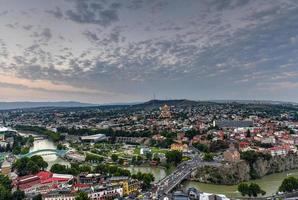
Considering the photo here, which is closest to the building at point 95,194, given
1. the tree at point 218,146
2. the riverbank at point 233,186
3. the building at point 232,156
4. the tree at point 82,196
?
the tree at point 82,196

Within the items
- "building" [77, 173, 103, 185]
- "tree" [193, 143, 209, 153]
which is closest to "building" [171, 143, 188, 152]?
"tree" [193, 143, 209, 153]

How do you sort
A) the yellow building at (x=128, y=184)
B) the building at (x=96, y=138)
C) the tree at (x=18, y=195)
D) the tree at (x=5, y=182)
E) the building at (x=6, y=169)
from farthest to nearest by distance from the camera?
1. the building at (x=96, y=138)
2. the building at (x=6, y=169)
3. the tree at (x=5, y=182)
4. the yellow building at (x=128, y=184)
5. the tree at (x=18, y=195)

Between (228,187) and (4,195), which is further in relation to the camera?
(228,187)

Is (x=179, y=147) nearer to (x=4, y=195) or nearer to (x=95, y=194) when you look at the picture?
(x=95, y=194)

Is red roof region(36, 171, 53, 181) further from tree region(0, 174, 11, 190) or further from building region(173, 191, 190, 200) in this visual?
building region(173, 191, 190, 200)

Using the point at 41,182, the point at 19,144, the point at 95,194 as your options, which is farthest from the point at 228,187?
the point at 19,144

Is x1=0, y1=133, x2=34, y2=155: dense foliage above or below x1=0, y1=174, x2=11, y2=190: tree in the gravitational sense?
below

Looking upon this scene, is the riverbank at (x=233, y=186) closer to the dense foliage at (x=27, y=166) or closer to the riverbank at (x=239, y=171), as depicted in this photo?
the riverbank at (x=239, y=171)

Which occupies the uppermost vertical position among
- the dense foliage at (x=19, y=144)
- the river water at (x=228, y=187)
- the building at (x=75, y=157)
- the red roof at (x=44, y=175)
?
the red roof at (x=44, y=175)
